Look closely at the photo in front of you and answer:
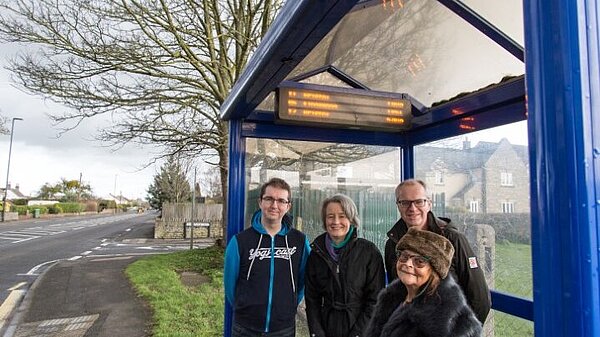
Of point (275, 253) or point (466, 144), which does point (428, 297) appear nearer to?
point (275, 253)

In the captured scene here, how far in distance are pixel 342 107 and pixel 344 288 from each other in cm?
158

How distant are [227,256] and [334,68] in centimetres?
181

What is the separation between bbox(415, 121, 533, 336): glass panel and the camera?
2762 millimetres

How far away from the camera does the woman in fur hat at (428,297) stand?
1.50 meters

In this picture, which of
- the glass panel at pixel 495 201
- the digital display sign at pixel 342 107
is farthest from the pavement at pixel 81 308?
the glass panel at pixel 495 201

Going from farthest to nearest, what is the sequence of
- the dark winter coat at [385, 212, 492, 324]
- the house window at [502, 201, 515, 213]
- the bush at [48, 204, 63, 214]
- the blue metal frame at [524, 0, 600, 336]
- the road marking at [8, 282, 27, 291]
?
the bush at [48, 204, 63, 214] → the road marking at [8, 282, 27, 291] → the house window at [502, 201, 515, 213] → the dark winter coat at [385, 212, 492, 324] → the blue metal frame at [524, 0, 600, 336]

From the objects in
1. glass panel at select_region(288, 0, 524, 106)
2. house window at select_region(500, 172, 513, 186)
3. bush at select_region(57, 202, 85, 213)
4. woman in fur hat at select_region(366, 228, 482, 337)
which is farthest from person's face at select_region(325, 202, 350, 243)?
bush at select_region(57, 202, 85, 213)

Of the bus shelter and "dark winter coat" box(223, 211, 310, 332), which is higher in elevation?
the bus shelter

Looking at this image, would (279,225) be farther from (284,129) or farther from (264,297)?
(284,129)

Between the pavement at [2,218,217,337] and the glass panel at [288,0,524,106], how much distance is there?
4293 mm

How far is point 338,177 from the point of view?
13.2ft

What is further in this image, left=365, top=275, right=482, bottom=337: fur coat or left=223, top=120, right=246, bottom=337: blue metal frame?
left=223, top=120, right=246, bottom=337: blue metal frame

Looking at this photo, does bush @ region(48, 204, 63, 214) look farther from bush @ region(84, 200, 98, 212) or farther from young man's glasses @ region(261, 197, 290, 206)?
young man's glasses @ region(261, 197, 290, 206)

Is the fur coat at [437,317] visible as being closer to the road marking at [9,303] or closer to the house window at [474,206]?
the house window at [474,206]
